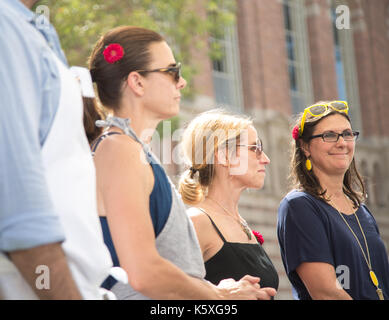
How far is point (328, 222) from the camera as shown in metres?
3.11

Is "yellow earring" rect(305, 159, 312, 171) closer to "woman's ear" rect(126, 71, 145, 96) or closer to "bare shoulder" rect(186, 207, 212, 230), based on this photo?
"bare shoulder" rect(186, 207, 212, 230)

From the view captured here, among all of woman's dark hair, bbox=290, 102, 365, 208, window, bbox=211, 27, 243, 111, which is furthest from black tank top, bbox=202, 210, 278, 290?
window, bbox=211, 27, 243, 111

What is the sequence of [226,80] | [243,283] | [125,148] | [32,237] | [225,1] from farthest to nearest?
[226,80] → [225,1] → [243,283] → [125,148] → [32,237]

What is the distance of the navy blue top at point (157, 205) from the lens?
2.04 metres

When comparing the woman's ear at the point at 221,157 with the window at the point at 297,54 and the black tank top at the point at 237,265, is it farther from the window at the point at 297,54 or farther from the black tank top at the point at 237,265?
the window at the point at 297,54

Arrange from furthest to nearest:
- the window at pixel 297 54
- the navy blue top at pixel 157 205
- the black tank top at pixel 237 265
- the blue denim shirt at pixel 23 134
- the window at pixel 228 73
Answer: the window at pixel 297 54 < the window at pixel 228 73 < the black tank top at pixel 237 265 < the navy blue top at pixel 157 205 < the blue denim shirt at pixel 23 134

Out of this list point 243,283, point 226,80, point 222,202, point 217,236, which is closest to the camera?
point 243,283

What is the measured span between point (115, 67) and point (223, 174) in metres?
1.05

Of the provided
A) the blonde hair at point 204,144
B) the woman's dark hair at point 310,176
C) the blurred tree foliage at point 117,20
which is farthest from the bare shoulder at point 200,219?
the blurred tree foliage at point 117,20

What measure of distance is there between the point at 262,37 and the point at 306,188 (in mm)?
13461

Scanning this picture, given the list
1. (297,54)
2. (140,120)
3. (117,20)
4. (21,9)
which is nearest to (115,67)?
(140,120)

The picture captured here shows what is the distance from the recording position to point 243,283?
222 centimetres

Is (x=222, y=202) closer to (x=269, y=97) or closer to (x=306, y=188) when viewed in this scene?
(x=306, y=188)
